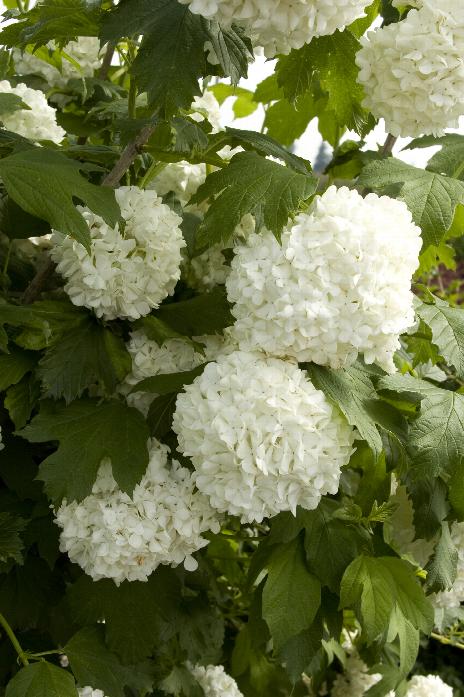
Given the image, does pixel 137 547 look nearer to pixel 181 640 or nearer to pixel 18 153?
pixel 181 640

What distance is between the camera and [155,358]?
1406 millimetres

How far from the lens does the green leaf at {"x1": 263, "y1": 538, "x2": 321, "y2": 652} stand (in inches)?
51.4

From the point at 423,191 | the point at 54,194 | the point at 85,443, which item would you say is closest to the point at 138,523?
the point at 85,443

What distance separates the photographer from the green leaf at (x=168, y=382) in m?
1.31

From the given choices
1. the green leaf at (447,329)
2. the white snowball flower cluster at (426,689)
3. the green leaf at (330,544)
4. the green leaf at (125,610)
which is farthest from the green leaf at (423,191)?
the white snowball flower cluster at (426,689)

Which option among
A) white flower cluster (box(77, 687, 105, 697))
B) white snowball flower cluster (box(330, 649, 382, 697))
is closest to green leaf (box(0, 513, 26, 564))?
white flower cluster (box(77, 687, 105, 697))

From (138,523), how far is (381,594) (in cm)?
38

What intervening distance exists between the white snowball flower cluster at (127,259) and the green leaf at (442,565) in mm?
631

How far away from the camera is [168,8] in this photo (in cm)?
121

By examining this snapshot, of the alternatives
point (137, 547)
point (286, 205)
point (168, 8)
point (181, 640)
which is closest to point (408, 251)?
point (286, 205)

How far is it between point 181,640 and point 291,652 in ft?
1.22

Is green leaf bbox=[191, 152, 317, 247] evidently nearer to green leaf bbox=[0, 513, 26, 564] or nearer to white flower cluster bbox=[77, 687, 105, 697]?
green leaf bbox=[0, 513, 26, 564]

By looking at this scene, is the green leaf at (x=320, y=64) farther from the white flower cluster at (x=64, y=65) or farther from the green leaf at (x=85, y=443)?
the white flower cluster at (x=64, y=65)

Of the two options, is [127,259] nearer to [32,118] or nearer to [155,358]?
[155,358]
